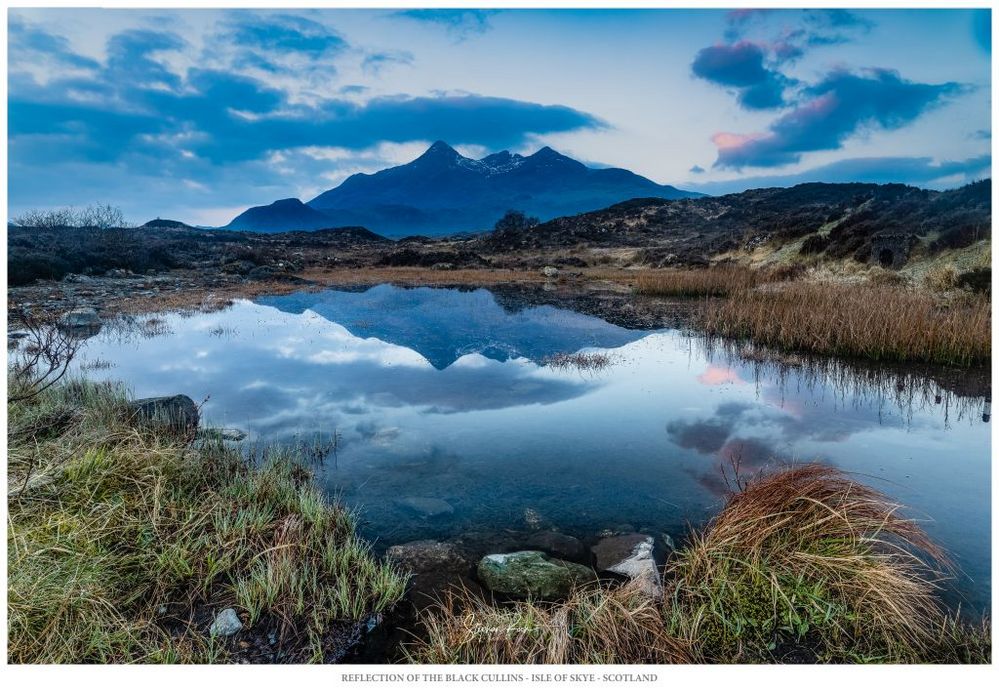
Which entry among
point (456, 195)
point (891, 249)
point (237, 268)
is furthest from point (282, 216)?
point (891, 249)

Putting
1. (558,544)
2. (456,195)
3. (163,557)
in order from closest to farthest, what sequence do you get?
1. (163,557)
2. (558,544)
3. (456,195)

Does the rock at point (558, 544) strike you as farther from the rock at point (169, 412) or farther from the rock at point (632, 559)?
the rock at point (169, 412)

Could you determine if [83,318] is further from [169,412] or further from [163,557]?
[163,557]

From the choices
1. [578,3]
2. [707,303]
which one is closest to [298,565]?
[578,3]

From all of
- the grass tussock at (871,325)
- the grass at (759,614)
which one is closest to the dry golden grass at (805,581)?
the grass at (759,614)

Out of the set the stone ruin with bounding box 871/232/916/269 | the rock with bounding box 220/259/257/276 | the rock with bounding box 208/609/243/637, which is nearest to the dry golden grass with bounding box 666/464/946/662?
the rock with bounding box 208/609/243/637

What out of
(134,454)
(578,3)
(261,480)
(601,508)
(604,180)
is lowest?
(601,508)

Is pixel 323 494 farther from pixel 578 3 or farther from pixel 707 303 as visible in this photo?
pixel 707 303
